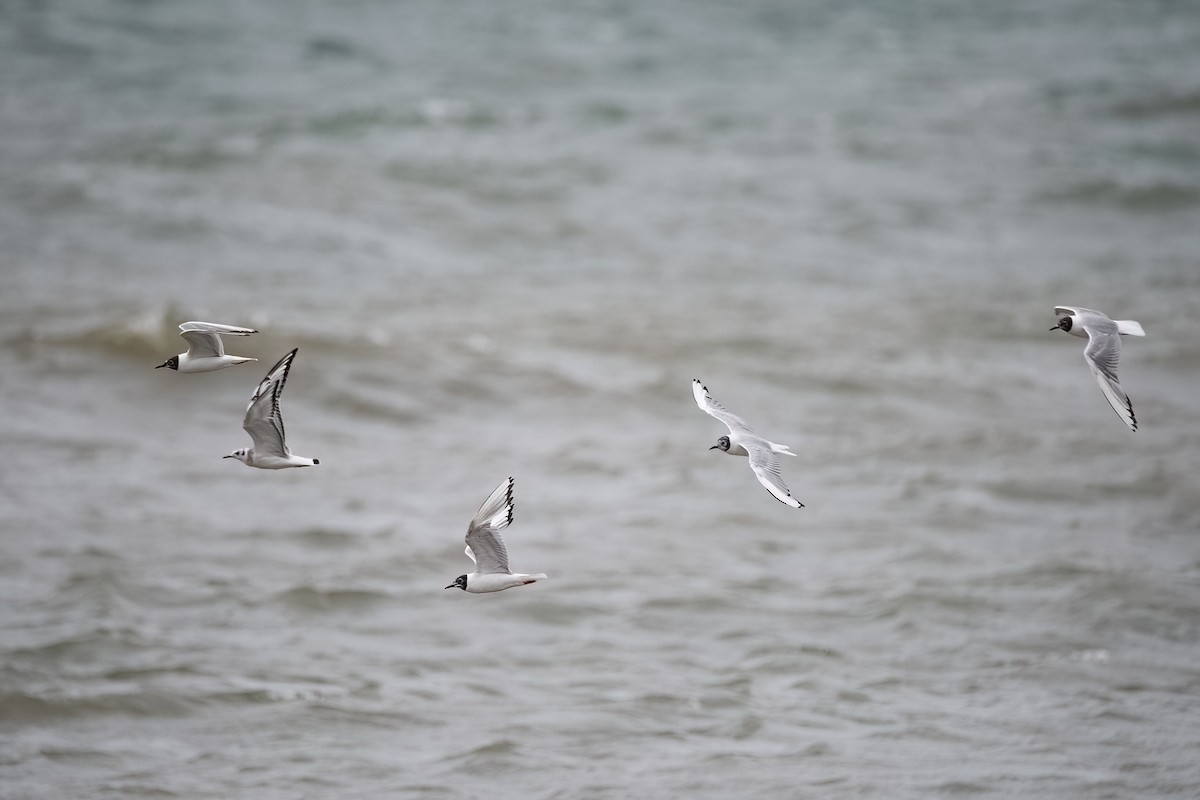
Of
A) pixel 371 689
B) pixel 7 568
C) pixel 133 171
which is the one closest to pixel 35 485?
pixel 7 568

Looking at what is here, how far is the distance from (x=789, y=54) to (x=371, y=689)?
22.3 meters

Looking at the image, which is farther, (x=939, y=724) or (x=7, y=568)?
(x=7, y=568)

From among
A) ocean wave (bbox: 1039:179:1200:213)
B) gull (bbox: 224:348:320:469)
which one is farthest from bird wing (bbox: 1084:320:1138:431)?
ocean wave (bbox: 1039:179:1200:213)

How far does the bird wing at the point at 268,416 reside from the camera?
16.6 feet

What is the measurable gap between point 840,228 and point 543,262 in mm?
4423

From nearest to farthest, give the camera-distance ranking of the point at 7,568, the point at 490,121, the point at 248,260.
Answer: the point at 7,568, the point at 248,260, the point at 490,121

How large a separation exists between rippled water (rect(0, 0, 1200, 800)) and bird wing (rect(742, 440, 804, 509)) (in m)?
4.24

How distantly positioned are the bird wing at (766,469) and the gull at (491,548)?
0.86 meters

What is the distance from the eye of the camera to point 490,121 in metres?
25.4

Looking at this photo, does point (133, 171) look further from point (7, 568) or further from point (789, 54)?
point (789, 54)

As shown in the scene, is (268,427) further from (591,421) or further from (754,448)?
(591,421)

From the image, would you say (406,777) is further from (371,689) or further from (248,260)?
(248,260)

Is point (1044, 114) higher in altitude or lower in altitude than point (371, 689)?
higher

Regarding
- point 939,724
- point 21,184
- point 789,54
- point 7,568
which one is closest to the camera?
point 939,724
